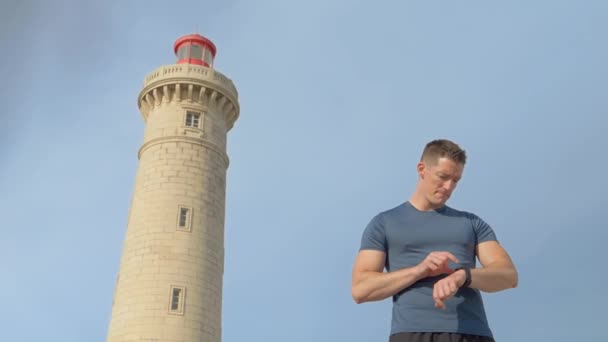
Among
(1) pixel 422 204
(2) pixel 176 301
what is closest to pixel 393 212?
(1) pixel 422 204

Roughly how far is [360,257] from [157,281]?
19.6 meters

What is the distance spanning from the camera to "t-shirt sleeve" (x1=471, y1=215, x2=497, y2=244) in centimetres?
478

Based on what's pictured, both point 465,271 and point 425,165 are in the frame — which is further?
point 425,165

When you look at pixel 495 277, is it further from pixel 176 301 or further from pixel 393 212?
pixel 176 301

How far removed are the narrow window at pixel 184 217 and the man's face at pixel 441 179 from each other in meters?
20.3

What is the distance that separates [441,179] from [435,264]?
78 cm

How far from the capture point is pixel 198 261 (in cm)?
2412

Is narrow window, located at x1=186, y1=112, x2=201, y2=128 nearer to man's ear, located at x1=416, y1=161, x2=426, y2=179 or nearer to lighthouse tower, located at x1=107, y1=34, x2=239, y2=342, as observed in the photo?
lighthouse tower, located at x1=107, y1=34, x2=239, y2=342

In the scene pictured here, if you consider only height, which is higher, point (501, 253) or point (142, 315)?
point (142, 315)

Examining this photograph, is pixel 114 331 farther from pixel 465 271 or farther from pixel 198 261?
pixel 465 271

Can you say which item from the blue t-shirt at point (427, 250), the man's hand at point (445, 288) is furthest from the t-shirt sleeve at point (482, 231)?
the man's hand at point (445, 288)

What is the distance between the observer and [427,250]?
4613 mm

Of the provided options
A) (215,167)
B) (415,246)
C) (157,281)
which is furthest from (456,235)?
→ (215,167)

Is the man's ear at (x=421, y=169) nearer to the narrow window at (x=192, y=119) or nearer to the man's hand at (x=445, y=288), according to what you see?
the man's hand at (x=445, y=288)
